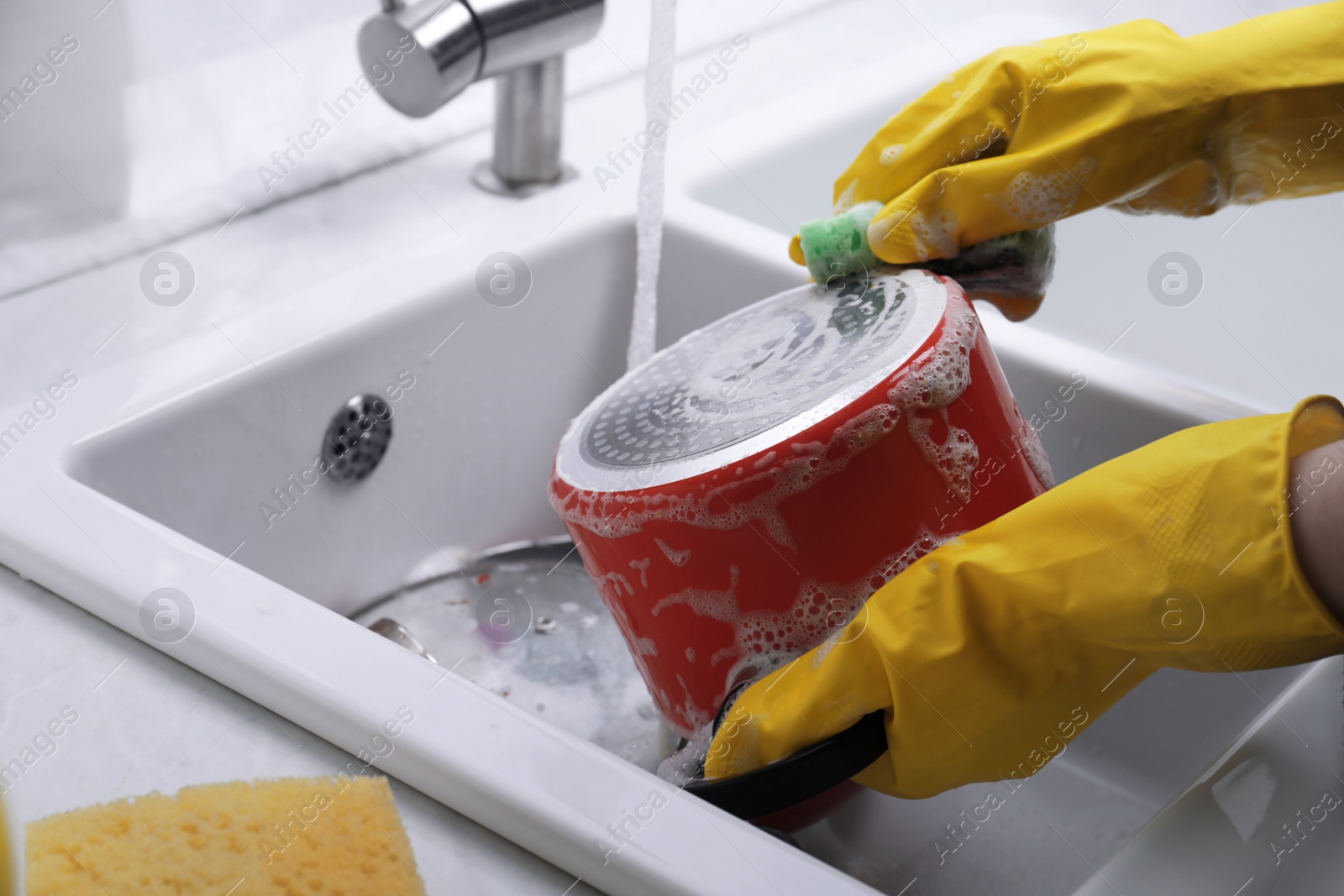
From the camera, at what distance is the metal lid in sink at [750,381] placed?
621mm

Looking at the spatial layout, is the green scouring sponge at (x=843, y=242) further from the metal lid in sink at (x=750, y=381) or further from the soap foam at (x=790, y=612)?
the soap foam at (x=790, y=612)

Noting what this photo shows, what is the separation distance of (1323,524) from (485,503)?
0.77m

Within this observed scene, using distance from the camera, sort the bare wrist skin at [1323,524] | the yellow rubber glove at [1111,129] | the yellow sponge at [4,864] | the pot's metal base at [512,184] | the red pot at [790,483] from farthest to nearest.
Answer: the pot's metal base at [512,184] < the yellow rubber glove at [1111,129] < the red pot at [790,483] < the bare wrist skin at [1323,524] < the yellow sponge at [4,864]

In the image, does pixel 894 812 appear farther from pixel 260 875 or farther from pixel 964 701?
pixel 260 875

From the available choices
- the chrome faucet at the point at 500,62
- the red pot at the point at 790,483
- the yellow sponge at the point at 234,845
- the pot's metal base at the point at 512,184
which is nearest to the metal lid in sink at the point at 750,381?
the red pot at the point at 790,483

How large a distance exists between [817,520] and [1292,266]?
0.98 m

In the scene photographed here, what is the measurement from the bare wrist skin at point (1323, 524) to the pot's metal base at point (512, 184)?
2.77 ft

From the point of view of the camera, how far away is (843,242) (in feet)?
2.50

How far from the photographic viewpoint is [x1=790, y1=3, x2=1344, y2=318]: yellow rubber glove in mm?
719

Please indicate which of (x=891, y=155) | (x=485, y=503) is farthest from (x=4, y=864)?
(x=485, y=503)

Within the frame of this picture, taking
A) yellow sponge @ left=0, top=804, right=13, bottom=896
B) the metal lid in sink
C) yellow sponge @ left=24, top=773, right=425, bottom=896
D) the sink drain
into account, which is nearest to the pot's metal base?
the sink drain

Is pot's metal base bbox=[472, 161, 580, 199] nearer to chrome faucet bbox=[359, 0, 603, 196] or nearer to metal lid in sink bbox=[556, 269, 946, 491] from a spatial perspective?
chrome faucet bbox=[359, 0, 603, 196]

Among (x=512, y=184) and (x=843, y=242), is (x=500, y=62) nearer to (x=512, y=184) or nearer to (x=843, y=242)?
(x=512, y=184)

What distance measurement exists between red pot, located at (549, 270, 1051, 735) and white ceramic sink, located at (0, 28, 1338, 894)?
0.12 metres
